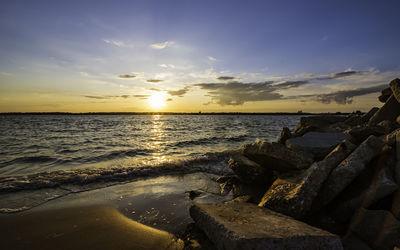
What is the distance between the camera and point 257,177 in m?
4.99

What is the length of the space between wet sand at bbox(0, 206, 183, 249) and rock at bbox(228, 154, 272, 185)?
2598 millimetres

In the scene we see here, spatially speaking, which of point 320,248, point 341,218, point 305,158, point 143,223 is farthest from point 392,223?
point 143,223

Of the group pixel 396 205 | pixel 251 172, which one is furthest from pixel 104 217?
pixel 396 205

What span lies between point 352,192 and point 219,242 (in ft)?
8.54

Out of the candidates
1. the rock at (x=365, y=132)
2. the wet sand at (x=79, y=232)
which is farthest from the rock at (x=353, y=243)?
the rock at (x=365, y=132)

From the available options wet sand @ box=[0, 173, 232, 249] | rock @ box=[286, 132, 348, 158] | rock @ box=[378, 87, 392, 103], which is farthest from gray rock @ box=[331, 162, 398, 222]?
rock @ box=[378, 87, 392, 103]

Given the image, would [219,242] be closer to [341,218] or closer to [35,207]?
[341,218]

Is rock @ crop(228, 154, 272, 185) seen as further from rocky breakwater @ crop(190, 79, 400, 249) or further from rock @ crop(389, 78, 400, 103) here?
rock @ crop(389, 78, 400, 103)

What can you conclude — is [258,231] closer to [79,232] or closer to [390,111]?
[79,232]

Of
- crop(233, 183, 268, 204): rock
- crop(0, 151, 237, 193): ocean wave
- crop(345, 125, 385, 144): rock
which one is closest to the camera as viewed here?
crop(233, 183, 268, 204): rock

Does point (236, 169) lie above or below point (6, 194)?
above

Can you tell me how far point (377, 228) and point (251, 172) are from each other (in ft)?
8.81

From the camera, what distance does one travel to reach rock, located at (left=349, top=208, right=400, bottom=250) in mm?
2427

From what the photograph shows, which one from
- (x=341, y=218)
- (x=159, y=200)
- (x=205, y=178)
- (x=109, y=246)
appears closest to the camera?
(x=109, y=246)
